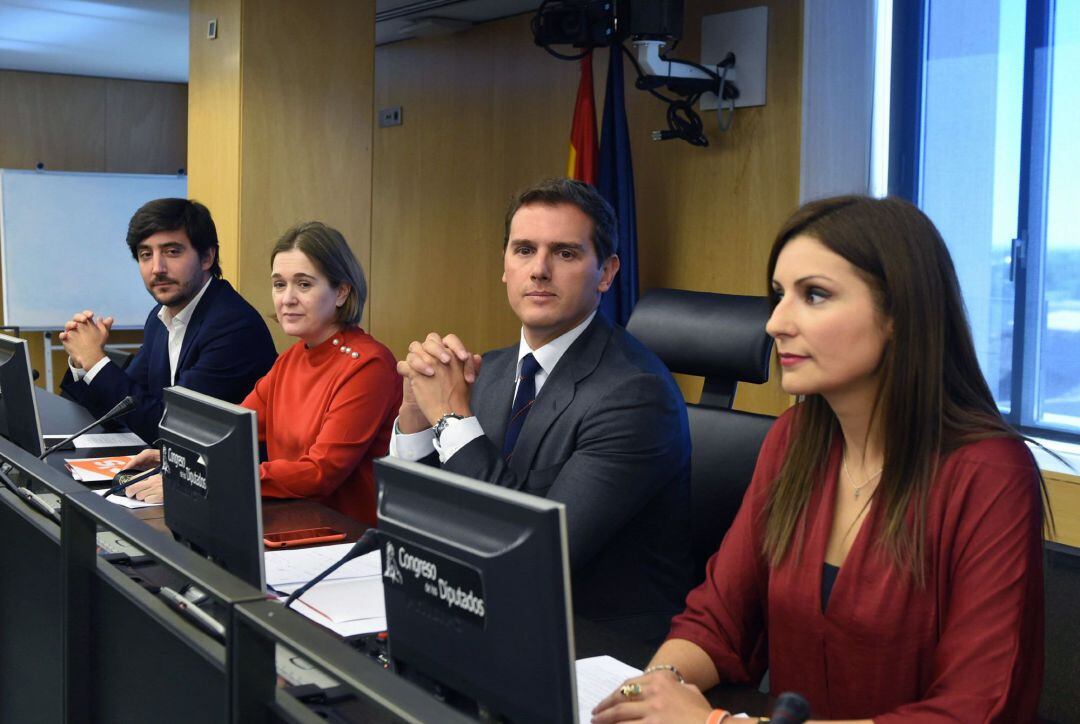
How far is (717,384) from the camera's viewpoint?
211cm

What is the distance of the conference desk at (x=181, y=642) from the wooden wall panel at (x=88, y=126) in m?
6.55

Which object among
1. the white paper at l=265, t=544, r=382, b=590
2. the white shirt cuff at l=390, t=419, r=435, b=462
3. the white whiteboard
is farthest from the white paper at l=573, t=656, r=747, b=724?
the white whiteboard

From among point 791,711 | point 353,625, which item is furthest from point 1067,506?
point 791,711

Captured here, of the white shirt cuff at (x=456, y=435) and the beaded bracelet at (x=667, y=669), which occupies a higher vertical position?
the white shirt cuff at (x=456, y=435)

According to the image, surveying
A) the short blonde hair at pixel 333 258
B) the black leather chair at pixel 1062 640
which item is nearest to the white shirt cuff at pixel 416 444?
the short blonde hair at pixel 333 258

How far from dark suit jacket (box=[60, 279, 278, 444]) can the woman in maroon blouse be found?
79.2 inches

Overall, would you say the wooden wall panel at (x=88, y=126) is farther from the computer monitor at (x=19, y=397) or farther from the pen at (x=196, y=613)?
the pen at (x=196, y=613)

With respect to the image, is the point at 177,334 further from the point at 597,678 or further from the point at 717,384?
the point at 597,678

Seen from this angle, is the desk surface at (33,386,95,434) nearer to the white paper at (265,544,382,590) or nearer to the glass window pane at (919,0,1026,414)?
the white paper at (265,544,382,590)

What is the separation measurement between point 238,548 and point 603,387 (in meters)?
0.73

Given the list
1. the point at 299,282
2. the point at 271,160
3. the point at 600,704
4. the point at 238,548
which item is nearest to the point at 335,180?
the point at 271,160

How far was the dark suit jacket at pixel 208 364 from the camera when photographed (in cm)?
315

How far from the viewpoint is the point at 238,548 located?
4.59 feet

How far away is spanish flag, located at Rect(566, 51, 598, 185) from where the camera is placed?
4621mm
